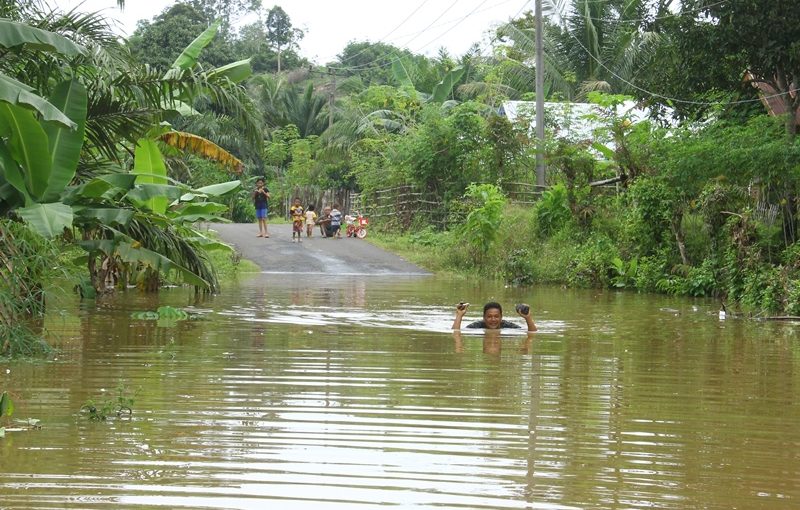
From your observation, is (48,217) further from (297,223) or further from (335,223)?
(335,223)

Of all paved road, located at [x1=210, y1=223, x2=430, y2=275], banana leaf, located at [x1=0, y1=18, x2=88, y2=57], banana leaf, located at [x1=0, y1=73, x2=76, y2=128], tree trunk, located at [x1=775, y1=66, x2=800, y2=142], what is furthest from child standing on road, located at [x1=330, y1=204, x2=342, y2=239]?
banana leaf, located at [x1=0, y1=73, x2=76, y2=128]

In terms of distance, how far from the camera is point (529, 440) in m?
7.67

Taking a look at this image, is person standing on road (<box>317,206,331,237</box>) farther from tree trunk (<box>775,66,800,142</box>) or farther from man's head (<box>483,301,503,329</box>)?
man's head (<box>483,301,503,329</box>)

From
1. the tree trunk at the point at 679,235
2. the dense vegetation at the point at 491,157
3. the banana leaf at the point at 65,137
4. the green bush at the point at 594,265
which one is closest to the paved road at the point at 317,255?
the dense vegetation at the point at 491,157

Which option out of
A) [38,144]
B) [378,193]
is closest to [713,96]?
[38,144]

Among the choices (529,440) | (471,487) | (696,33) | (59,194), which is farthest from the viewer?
(696,33)

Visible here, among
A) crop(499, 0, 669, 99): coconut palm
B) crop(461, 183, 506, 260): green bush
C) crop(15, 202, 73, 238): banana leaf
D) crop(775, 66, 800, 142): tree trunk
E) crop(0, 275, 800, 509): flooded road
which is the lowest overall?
crop(0, 275, 800, 509): flooded road

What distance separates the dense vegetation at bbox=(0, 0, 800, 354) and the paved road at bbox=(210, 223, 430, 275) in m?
1.48

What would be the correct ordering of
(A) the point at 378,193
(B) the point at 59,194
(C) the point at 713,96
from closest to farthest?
1. (B) the point at 59,194
2. (C) the point at 713,96
3. (A) the point at 378,193

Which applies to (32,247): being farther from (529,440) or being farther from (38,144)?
(529,440)

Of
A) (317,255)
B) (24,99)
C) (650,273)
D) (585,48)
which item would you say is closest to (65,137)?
(24,99)

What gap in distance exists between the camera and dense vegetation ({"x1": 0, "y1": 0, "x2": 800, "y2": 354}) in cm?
1273

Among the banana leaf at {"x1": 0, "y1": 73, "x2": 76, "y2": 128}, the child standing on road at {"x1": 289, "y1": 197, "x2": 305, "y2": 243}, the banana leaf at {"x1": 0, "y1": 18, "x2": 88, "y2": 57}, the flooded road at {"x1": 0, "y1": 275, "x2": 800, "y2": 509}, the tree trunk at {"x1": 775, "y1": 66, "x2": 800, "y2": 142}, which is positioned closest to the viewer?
the flooded road at {"x1": 0, "y1": 275, "x2": 800, "y2": 509}

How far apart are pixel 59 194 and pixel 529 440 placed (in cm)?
725
